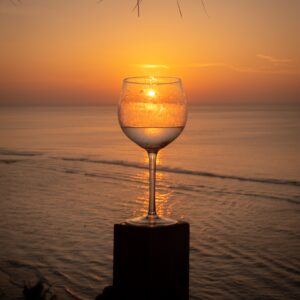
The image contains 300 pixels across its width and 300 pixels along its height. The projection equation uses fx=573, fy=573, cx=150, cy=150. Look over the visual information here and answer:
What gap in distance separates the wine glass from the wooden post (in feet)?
0.17

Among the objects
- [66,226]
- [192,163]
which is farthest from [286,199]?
[192,163]

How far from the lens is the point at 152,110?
2100mm

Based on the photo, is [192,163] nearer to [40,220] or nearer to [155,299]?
[40,220]

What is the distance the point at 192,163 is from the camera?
20984 mm

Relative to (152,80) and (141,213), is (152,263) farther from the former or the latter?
(141,213)

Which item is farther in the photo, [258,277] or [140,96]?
[258,277]

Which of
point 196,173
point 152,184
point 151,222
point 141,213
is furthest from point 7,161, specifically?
point 151,222

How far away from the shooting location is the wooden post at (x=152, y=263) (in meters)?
2.00

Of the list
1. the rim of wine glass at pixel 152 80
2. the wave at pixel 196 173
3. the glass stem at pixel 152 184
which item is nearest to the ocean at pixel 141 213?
the wave at pixel 196 173

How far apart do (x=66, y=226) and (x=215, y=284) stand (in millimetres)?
3334

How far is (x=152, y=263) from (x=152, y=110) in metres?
0.55

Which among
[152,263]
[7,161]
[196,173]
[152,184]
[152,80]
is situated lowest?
[152,263]

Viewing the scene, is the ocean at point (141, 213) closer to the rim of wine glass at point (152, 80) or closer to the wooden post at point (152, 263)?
the wooden post at point (152, 263)

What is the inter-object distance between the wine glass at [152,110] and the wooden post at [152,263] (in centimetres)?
5
